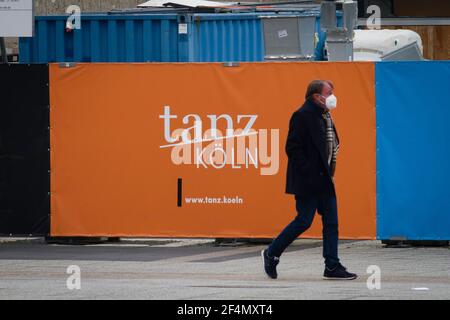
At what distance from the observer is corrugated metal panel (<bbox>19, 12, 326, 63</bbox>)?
2038 cm

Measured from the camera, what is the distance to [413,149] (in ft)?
52.4

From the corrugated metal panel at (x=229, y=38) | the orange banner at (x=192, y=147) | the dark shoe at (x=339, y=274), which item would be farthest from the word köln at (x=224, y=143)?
the corrugated metal panel at (x=229, y=38)

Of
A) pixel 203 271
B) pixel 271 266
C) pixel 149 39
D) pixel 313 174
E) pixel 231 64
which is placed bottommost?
pixel 203 271

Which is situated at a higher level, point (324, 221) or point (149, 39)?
point (149, 39)

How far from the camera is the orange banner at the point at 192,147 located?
16156 millimetres

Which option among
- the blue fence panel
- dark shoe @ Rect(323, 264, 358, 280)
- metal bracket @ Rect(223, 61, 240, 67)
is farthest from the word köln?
dark shoe @ Rect(323, 264, 358, 280)

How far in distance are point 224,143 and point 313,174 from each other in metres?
4.14

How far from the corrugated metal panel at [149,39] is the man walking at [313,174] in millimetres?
7708

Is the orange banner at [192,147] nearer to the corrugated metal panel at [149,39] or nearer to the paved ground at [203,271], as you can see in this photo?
the paved ground at [203,271]

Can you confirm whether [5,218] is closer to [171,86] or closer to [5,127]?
[5,127]

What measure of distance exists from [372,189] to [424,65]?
162cm

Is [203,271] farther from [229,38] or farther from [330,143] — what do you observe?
[229,38]

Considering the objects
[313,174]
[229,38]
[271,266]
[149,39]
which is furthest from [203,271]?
[229,38]
